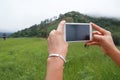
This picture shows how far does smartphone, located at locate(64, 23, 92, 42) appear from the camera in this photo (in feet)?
10.3

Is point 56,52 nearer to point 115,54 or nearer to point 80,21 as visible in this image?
point 115,54

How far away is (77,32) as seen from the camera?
10.7 feet

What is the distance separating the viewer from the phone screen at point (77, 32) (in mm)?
3142

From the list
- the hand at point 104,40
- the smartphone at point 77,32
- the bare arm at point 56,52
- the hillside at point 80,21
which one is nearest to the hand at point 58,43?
the bare arm at point 56,52

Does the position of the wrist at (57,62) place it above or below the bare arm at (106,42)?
below

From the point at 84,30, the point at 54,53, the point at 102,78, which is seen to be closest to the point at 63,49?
the point at 54,53

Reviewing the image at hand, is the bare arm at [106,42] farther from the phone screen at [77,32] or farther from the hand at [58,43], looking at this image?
the hand at [58,43]

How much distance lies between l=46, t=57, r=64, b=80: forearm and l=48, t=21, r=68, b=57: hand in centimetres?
5

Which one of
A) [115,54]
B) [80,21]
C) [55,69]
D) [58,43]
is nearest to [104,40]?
[115,54]

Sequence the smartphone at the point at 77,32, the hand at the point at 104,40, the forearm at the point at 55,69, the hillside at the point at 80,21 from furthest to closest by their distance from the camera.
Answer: the hillside at the point at 80,21 < the hand at the point at 104,40 < the smartphone at the point at 77,32 < the forearm at the point at 55,69

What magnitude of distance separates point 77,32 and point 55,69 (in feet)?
1.86

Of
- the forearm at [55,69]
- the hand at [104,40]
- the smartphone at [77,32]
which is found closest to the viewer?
the forearm at [55,69]

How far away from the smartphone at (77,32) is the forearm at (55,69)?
0.95 ft

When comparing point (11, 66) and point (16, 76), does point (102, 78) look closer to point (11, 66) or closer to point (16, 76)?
point (16, 76)
